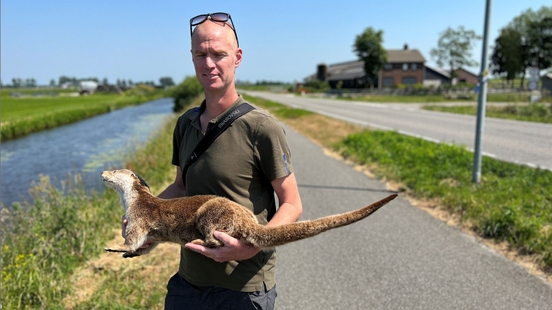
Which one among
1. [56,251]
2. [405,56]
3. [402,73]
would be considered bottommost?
[56,251]

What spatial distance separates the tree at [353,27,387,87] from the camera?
57562mm

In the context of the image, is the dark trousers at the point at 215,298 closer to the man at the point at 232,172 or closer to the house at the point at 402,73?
the man at the point at 232,172

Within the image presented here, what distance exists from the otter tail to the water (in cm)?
846

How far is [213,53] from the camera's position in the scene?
6.28 ft

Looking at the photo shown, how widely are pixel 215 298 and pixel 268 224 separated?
0.60 metres

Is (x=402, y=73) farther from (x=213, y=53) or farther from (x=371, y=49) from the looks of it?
(x=213, y=53)

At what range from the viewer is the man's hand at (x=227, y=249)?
1.71 metres

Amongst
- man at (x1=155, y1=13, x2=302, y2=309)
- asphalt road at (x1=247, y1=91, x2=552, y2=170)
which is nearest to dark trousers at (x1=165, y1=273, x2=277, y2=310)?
man at (x1=155, y1=13, x2=302, y2=309)

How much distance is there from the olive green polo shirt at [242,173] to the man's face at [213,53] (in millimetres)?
172

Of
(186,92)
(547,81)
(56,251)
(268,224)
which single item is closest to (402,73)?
(547,81)

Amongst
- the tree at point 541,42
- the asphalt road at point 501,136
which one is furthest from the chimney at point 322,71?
the asphalt road at point 501,136

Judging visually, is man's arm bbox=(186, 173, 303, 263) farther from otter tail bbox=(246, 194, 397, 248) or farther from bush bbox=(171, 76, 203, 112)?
bush bbox=(171, 76, 203, 112)

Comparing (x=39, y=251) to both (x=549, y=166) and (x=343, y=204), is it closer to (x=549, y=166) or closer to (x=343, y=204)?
(x=343, y=204)

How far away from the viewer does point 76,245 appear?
5.51 meters
